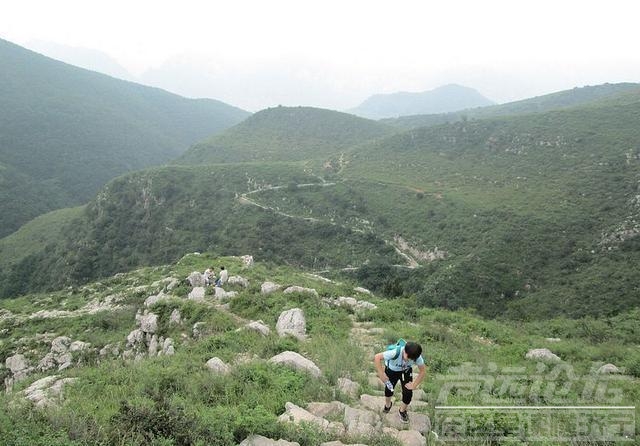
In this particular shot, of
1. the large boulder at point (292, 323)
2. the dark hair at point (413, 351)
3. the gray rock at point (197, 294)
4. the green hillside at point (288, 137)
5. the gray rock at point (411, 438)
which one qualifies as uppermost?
the green hillside at point (288, 137)

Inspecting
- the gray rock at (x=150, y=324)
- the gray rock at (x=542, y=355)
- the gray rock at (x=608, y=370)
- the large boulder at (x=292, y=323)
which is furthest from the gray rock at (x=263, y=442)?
the gray rock at (x=150, y=324)

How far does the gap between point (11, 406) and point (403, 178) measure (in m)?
81.6

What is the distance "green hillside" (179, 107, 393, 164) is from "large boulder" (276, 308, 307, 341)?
106 metres

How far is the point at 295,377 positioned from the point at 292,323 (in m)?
5.87

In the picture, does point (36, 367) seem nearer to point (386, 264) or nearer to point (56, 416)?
point (56, 416)

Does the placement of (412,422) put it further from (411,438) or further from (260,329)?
(260,329)

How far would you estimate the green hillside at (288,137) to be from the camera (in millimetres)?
128250

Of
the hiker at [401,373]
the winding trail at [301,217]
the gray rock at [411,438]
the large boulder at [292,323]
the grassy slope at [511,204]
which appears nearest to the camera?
the gray rock at [411,438]

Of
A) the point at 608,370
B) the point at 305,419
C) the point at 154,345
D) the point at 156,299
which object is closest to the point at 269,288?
the point at 154,345

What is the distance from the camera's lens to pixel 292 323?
1525cm

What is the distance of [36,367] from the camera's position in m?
19.0

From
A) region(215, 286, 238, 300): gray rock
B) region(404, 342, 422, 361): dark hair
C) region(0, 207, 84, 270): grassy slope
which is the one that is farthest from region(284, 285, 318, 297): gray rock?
region(0, 207, 84, 270): grassy slope

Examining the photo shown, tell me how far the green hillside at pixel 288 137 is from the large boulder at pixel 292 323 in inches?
4163

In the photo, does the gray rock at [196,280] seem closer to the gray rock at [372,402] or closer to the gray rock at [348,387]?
the gray rock at [348,387]
